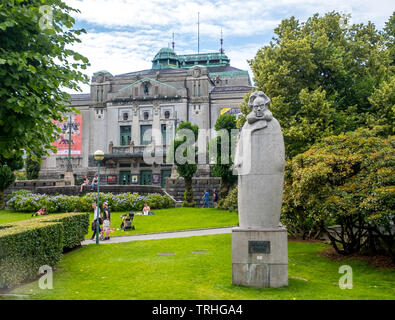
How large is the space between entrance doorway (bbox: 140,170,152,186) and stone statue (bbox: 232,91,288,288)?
1435 inches

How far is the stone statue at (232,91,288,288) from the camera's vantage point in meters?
9.24

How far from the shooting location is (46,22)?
10125mm

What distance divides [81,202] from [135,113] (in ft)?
69.0

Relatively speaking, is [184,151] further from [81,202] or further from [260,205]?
[260,205]

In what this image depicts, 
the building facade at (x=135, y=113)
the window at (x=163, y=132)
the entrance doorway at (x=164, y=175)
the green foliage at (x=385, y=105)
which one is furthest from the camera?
the window at (x=163, y=132)

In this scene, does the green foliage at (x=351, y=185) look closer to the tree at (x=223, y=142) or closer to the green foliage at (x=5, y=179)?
the tree at (x=223, y=142)

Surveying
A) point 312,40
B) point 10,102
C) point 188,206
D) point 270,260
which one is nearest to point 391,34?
point 312,40

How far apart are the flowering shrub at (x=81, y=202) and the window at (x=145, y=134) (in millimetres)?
16338

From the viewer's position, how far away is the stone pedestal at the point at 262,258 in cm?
921

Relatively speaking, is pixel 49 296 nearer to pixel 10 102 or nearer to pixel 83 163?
pixel 10 102

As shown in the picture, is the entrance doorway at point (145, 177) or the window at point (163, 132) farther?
the window at point (163, 132)

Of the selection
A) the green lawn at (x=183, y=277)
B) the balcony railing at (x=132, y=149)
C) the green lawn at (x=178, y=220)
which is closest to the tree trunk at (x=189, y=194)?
the green lawn at (x=178, y=220)

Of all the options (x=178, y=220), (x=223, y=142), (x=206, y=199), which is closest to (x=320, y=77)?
(x=223, y=142)

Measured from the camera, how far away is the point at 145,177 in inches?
1822
